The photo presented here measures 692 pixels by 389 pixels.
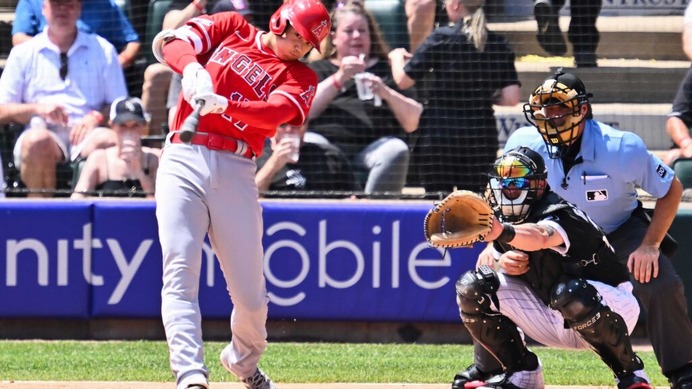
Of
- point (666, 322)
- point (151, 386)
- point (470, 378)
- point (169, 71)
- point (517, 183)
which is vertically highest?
point (169, 71)

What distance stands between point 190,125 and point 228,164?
1.31 ft

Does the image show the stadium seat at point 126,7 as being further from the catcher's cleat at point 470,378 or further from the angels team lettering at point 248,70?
the catcher's cleat at point 470,378

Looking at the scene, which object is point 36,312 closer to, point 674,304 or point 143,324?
point 143,324

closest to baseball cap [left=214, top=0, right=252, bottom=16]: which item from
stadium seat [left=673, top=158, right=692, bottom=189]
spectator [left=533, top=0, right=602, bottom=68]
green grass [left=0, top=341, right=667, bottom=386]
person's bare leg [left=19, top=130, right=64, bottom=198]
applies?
person's bare leg [left=19, top=130, right=64, bottom=198]

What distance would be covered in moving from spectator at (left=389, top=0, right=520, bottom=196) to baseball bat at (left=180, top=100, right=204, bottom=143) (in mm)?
3684

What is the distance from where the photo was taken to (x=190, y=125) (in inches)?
185

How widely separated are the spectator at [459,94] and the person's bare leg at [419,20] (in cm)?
20

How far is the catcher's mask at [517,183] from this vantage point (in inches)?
195

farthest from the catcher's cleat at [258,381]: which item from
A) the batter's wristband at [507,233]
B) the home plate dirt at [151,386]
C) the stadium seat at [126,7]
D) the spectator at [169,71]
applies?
the stadium seat at [126,7]

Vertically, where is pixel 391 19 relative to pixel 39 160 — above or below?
above

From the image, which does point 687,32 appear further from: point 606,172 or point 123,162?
point 123,162

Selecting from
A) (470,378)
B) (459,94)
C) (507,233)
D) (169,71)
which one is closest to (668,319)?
(470,378)

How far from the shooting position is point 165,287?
16.2 ft

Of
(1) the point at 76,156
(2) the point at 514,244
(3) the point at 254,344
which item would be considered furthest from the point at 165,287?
(1) the point at 76,156
